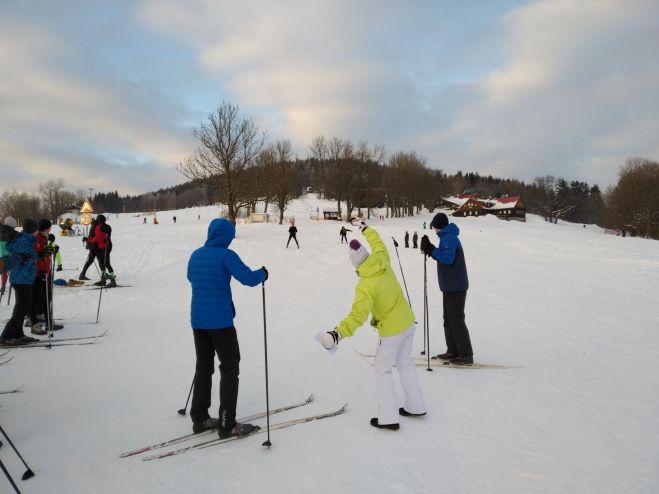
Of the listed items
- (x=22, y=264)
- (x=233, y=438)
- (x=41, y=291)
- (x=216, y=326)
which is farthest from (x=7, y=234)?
(x=233, y=438)

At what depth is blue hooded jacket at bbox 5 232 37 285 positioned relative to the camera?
6.21 meters

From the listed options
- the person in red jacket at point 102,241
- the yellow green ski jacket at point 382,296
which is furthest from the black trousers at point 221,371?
the person in red jacket at point 102,241

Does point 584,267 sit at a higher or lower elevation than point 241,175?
lower

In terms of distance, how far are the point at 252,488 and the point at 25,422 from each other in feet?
8.77

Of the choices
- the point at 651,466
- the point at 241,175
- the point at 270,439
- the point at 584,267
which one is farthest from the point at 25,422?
the point at 241,175

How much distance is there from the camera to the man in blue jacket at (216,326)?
3525 mm

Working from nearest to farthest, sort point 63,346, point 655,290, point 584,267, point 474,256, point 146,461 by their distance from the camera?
point 146,461, point 63,346, point 655,290, point 584,267, point 474,256

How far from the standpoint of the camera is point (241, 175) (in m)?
29.7

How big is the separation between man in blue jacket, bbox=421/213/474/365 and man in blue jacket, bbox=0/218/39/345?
21.6 feet

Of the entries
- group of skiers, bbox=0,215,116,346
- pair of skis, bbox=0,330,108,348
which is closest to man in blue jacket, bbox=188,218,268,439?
group of skiers, bbox=0,215,116,346

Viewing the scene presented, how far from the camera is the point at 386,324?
12.5ft

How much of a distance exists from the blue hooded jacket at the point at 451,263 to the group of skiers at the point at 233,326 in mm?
1960

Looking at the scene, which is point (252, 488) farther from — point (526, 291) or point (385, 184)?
point (385, 184)

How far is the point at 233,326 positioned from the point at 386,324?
1.54m
